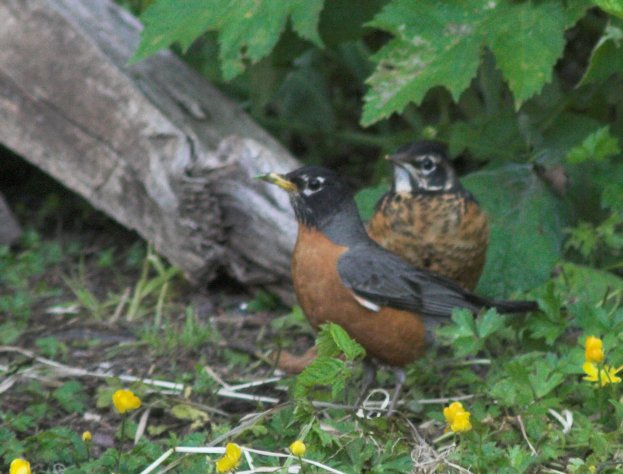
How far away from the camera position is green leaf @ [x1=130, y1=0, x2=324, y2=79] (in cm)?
432

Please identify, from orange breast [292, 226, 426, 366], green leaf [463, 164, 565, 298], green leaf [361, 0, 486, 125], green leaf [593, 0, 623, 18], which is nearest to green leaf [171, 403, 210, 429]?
orange breast [292, 226, 426, 366]

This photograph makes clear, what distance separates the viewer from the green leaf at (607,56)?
4.05m

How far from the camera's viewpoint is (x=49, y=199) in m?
6.18

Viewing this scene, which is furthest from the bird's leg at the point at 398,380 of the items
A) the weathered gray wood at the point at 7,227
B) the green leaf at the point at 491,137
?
the weathered gray wood at the point at 7,227

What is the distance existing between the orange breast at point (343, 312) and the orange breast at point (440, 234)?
33cm

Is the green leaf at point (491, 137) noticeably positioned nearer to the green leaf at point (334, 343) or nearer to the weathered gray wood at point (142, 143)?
the weathered gray wood at point (142, 143)

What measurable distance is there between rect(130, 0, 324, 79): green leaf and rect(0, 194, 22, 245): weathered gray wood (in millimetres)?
1541

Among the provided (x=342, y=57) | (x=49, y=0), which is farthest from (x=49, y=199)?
(x=342, y=57)

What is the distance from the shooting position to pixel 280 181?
414 cm

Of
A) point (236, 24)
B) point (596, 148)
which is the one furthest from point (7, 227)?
point (596, 148)

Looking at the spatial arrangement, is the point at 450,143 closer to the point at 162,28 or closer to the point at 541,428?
the point at 162,28

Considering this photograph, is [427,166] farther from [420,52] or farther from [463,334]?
[463,334]

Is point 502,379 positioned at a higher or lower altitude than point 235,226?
lower

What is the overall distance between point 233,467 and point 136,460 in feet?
1.58
